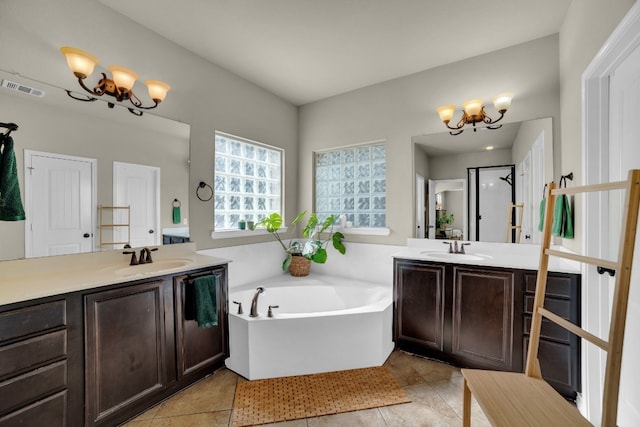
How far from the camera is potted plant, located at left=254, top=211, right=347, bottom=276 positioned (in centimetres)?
323

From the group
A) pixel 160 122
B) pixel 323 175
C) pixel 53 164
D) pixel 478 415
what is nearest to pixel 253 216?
pixel 323 175

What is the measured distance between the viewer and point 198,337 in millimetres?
2010

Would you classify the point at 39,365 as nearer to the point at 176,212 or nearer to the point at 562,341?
the point at 176,212

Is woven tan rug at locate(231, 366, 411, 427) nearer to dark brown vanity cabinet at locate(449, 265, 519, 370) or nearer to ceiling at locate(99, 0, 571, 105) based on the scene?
dark brown vanity cabinet at locate(449, 265, 519, 370)

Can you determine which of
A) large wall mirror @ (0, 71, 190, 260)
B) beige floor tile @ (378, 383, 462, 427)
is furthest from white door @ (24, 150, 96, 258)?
beige floor tile @ (378, 383, 462, 427)

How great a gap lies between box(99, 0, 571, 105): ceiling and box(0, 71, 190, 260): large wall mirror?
78 centimetres

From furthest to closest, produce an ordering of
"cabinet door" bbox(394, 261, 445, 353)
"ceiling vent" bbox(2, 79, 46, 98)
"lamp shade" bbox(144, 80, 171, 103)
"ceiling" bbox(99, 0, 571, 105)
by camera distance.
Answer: "cabinet door" bbox(394, 261, 445, 353)
"lamp shade" bbox(144, 80, 171, 103)
"ceiling" bbox(99, 0, 571, 105)
"ceiling vent" bbox(2, 79, 46, 98)

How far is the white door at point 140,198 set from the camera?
2.01m

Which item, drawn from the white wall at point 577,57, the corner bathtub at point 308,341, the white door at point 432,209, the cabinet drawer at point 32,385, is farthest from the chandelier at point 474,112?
the cabinet drawer at point 32,385

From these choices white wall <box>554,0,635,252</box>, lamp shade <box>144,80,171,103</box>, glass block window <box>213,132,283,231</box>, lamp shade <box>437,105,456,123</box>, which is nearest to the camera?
white wall <box>554,0,635,252</box>

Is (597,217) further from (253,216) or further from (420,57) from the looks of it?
(253,216)

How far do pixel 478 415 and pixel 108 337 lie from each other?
2285mm

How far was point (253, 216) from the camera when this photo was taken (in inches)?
129

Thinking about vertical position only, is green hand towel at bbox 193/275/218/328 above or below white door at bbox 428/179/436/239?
below
